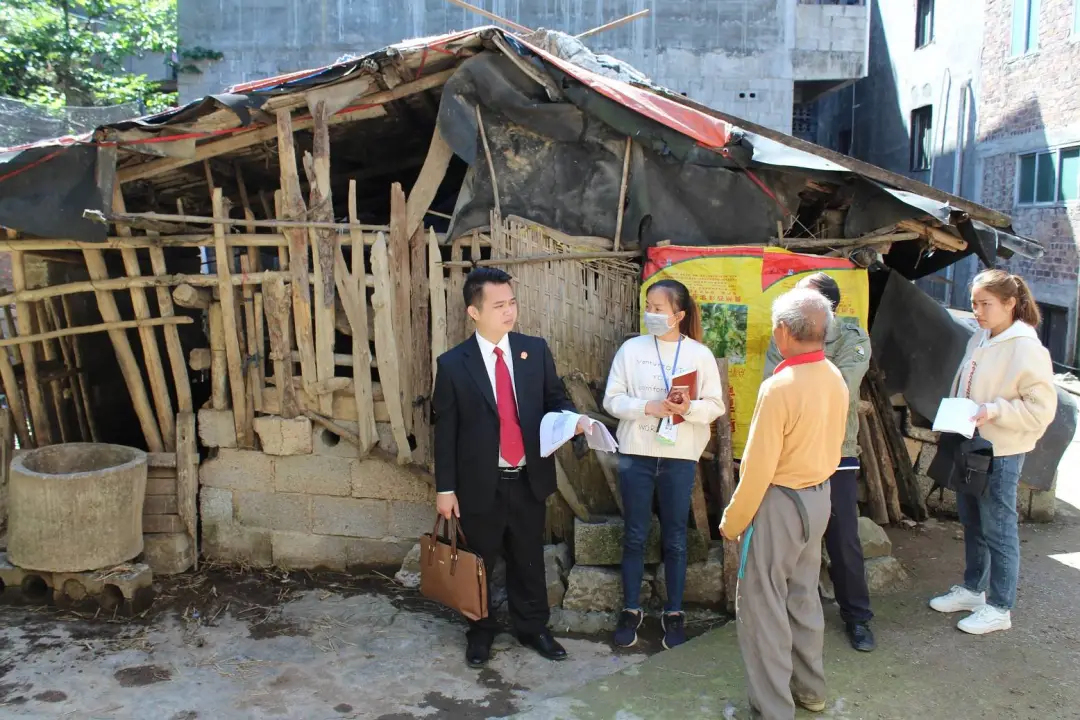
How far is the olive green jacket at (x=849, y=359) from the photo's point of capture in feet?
14.8

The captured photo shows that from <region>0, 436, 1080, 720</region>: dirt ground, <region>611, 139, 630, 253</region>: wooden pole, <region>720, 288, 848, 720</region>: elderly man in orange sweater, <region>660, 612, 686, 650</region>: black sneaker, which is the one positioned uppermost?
<region>611, 139, 630, 253</region>: wooden pole

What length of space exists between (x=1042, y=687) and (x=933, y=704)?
0.60m

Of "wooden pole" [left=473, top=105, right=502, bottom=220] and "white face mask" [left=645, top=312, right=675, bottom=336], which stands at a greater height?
"wooden pole" [left=473, top=105, right=502, bottom=220]

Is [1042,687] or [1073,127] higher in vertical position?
[1073,127]

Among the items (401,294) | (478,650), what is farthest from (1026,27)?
(478,650)

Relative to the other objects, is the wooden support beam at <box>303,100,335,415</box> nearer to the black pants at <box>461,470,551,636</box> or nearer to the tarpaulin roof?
the tarpaulin roof

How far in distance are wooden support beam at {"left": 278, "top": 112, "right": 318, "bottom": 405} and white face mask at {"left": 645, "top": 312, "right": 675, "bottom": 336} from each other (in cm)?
239

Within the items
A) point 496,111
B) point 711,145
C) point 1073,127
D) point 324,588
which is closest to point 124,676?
point 324,588

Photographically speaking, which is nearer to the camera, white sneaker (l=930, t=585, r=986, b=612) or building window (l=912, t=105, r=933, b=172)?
white sneaker (l=930, t=585, r=986, b=612)

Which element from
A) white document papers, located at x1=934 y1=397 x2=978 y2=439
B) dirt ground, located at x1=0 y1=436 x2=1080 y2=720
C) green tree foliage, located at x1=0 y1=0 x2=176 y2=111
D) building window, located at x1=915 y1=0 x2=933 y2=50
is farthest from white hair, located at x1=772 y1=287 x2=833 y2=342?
building window, located at x1=915 y1=0 x2=933 y2=50

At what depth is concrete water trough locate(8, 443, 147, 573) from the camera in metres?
4.97

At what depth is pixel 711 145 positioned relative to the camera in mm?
4953

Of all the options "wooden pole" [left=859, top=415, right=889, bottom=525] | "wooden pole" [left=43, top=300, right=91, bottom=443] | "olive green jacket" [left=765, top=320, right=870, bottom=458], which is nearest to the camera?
"olive green jacket" [left=765, top=320, right=870, bottom=458]

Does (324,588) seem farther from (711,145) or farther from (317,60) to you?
(317,60)
